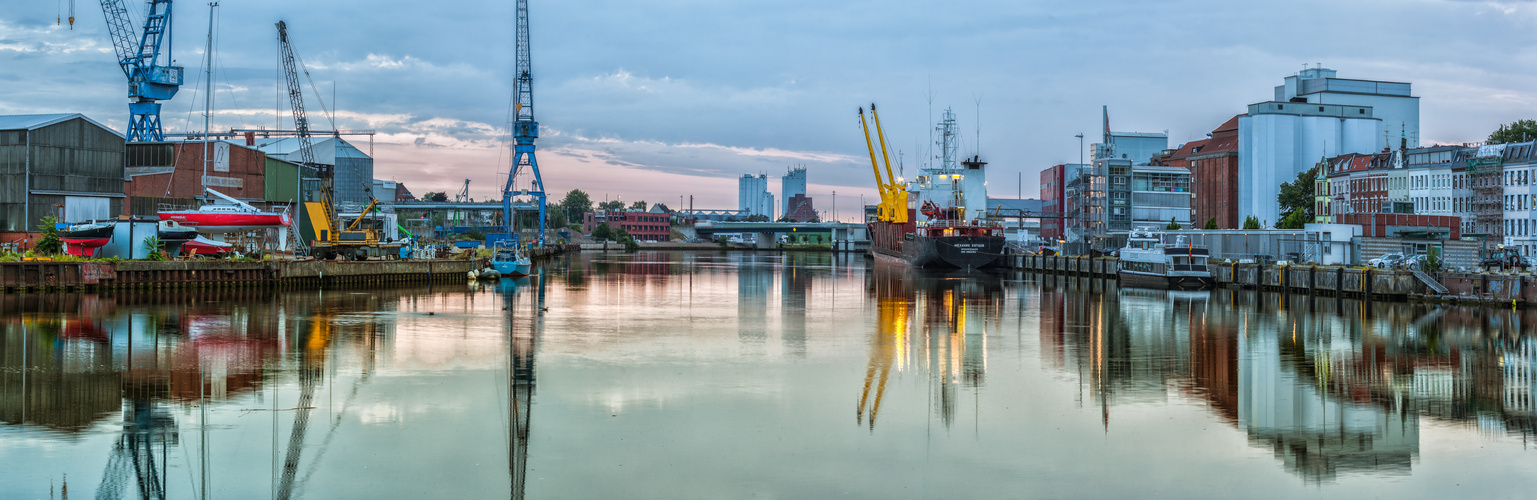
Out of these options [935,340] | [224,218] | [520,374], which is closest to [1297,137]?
[935,340]

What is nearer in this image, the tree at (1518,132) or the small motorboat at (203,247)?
the small motorboat at (203,247)

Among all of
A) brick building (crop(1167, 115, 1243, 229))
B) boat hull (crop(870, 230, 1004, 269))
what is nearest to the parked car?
boat hull (crop(870, 230, 1004, 269))

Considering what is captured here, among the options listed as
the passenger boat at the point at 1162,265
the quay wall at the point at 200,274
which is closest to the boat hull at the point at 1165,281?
the passenger boat at the point at 1162,265

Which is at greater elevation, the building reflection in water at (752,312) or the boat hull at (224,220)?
the boat hull at (224,220)

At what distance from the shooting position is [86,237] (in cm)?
4672

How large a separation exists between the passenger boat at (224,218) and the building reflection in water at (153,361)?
14.4 meters

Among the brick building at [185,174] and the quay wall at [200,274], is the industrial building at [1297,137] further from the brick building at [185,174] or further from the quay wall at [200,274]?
the brick building at [185,174]

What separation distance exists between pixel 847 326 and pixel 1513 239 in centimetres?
5774

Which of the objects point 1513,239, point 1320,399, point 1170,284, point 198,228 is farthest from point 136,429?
point 1513,239

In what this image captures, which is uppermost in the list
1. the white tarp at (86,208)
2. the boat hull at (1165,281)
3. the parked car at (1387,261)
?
the white tarp at (86,208)

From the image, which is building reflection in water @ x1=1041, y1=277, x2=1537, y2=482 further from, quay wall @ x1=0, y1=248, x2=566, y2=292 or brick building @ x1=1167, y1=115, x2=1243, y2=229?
brick building @ x1=1167, y1=115, x2=1243, y2=229

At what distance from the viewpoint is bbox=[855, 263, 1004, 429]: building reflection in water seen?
62.6 ft

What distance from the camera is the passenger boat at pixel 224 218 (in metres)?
52.9

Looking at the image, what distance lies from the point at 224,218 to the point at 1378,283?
174 ft
